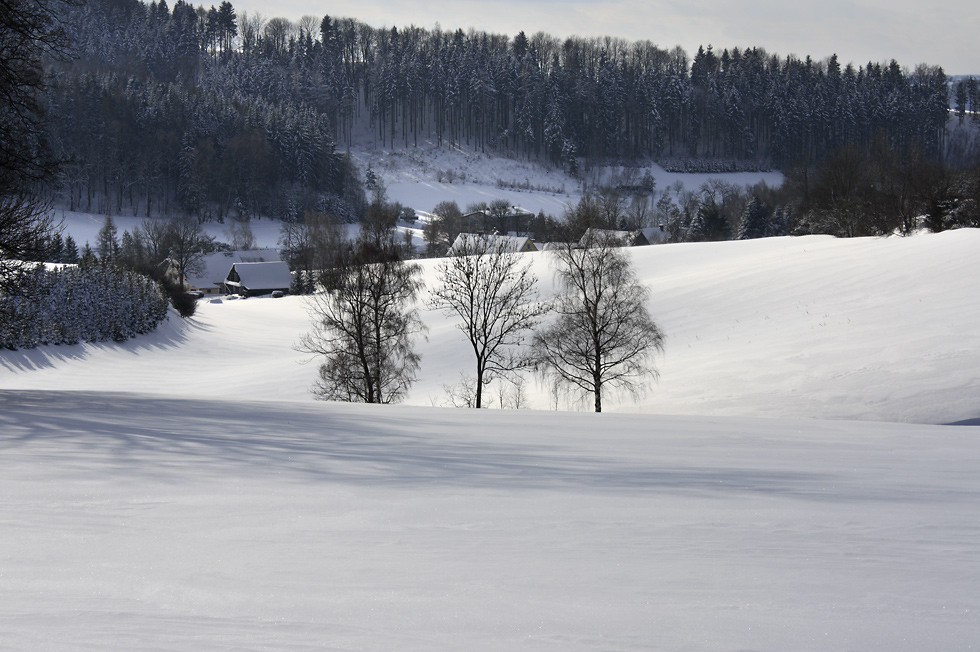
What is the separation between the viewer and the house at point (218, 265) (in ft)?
294

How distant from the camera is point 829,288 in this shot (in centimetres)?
2828

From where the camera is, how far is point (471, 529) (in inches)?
178

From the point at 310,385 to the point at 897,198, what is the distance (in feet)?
135

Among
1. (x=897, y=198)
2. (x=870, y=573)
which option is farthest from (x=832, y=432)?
(x=897, y=198)

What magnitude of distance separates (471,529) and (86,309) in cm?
3944

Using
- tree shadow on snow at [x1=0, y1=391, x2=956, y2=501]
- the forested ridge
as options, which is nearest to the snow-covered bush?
tree shadow on snow at [x1=0, y1=391, x2=956, y2=501]

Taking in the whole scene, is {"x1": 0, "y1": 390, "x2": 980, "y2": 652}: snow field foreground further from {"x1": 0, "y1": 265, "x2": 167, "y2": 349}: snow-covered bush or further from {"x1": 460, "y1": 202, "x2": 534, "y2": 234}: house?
{"x1": 460, "y1": 202, "x2": 534, "y2": 234}: house

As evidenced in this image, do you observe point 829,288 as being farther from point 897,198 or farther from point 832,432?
point 897,198

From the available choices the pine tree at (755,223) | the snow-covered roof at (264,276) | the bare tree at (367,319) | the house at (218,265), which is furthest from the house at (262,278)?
the bare tree at (367,319)

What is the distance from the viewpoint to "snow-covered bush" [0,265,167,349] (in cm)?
3319

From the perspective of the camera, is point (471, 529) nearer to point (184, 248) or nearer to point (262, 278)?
point (262, 278)

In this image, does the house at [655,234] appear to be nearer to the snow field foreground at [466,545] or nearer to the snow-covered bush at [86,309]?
the snow-covered bush at [86,309]

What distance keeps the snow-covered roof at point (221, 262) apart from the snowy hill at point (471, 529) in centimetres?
8339

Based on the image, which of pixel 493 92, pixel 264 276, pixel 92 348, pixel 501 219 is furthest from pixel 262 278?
pixel 493 92
